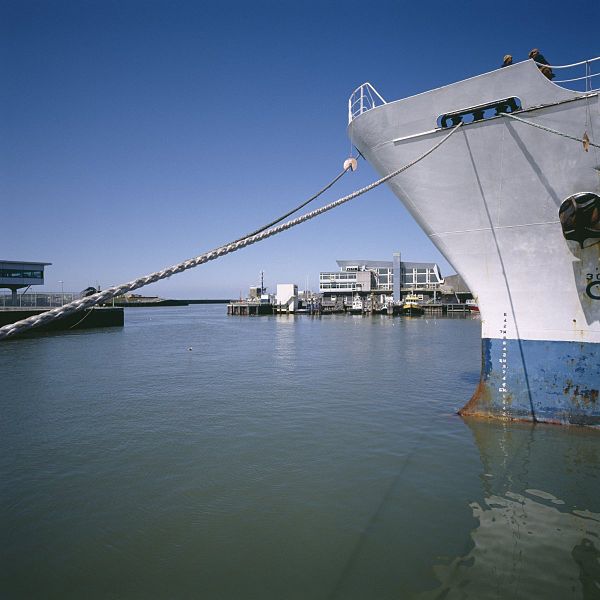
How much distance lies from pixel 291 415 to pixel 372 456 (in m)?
3.40

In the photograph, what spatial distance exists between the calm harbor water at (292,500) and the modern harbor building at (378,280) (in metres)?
69.5

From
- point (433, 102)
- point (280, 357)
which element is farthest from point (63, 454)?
point (280, 357)

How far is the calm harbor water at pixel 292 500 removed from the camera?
4297mm

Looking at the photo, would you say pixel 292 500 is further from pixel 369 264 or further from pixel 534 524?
pixel 369 264

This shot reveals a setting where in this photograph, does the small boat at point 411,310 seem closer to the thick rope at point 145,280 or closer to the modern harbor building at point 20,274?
the modern harbor building at point 20,274

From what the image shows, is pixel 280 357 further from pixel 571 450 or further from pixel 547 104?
pixel 547 104

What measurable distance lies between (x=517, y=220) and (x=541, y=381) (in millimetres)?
3214

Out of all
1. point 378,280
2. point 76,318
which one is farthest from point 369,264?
point 76,318

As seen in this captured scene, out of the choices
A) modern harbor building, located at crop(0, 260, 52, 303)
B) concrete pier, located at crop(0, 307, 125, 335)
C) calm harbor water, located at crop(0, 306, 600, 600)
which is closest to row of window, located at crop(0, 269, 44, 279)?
modern harbor building, located at crop(0, 260, 52, 303)

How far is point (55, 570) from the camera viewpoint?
452 centimetres

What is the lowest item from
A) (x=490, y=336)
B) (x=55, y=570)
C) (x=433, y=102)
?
(x=55, y=570)

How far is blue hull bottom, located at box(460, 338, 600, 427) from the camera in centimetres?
755

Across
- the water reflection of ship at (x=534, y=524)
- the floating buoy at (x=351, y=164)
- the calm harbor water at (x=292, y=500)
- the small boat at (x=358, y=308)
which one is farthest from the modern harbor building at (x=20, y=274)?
the water reflection of ship at (x=534, y=524)

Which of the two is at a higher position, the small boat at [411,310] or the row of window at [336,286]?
the row of window at [336,286]
